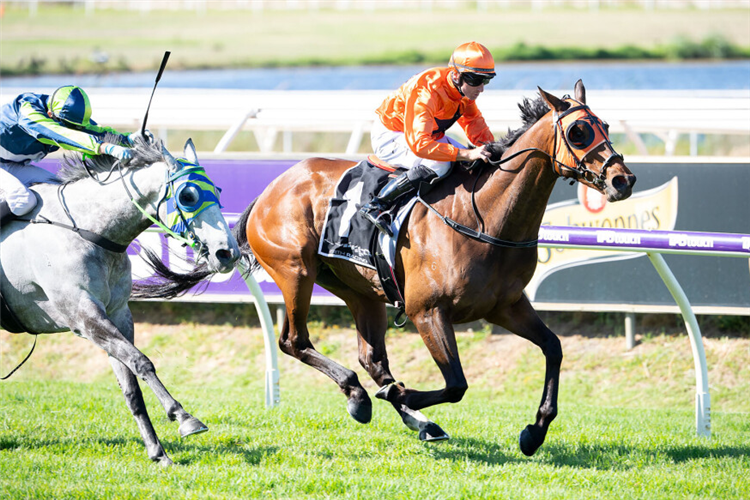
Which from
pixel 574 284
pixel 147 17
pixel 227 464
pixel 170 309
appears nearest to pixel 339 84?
pixel 170 309

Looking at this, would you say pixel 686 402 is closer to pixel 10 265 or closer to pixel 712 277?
pixel 712 277

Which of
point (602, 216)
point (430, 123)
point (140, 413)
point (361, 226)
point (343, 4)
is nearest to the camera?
point (140, 413)

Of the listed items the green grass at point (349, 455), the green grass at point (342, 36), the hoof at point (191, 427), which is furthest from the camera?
the green grass at point (342, 36)

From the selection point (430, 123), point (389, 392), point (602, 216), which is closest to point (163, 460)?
point (389, 392)

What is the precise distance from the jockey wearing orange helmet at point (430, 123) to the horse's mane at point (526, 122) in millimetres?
95

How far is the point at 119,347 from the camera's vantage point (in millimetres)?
4219

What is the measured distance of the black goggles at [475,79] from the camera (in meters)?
4.45

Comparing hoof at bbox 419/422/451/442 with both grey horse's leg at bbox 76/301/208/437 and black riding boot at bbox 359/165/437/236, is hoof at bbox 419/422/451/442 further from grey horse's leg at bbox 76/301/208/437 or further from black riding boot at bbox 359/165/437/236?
grey horse's leg at bbox 76/301/208/437

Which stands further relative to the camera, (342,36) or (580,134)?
(342,36)

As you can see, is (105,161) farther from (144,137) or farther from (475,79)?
(475,79)

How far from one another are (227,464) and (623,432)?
2387 millimetres

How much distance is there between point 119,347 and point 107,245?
553mm

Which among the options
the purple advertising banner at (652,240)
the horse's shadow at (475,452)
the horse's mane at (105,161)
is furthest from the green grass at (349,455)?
the horse's mane at (105,161)

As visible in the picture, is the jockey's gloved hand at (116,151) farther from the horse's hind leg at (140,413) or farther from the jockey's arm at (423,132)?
the jockey's arm at (423,132)
